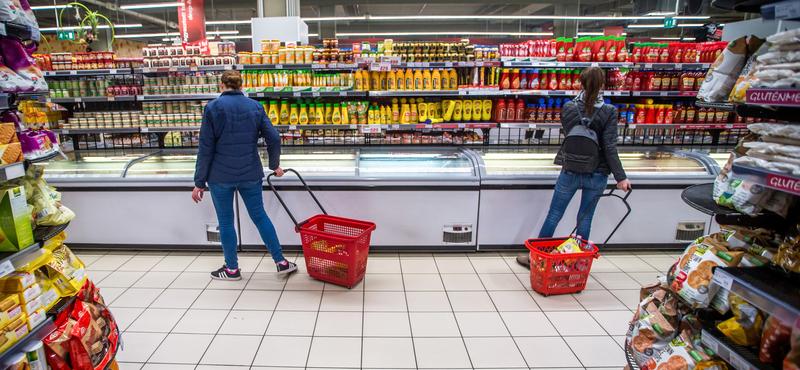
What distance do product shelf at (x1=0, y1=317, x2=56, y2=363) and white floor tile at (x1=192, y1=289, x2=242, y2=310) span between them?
4.83 ft

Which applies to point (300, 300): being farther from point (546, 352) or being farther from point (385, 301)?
point (546, 352)

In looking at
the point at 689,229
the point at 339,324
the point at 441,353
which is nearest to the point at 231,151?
the point at 339,324

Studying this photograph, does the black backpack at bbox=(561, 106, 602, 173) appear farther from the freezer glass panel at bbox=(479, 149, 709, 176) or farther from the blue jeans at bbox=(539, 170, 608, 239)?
the freezer glass panel at bbox=(479, 149, 709, 176)

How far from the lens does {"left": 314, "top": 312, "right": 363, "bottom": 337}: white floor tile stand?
2.97m

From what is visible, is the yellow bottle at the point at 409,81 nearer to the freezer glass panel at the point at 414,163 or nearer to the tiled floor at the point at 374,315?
the freezer glass panel at the point at 414,163

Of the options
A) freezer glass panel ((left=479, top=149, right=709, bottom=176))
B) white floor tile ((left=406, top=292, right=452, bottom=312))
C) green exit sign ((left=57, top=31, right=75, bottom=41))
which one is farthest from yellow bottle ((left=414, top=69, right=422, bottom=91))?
green exit sign ((left=57, top=31, right=75, bottom=41))

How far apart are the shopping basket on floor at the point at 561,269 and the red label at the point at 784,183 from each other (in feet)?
6.93

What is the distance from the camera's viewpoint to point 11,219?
1709 mm

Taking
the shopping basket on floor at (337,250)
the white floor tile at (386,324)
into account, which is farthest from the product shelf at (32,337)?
the shopping basket on floor at (337,250)

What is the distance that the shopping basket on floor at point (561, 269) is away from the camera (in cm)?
340

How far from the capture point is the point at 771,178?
1316 mm

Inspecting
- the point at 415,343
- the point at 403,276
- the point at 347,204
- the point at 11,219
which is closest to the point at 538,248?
the point at 403,276

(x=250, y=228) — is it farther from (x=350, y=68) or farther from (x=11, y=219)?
(x=11, y=219)

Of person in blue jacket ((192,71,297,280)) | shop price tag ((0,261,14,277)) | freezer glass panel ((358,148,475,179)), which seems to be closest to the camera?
shop price tag ((0,261,14,277))
